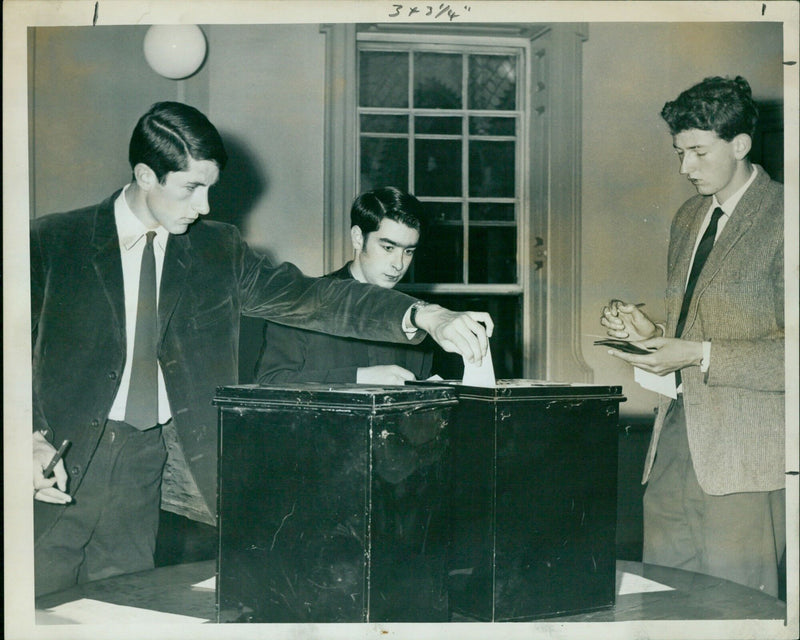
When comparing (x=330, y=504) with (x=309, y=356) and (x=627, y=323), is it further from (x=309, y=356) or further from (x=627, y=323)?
(x=627, y=323)

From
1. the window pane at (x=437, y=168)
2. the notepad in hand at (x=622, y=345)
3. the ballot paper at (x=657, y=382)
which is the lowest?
the ballot paper at (x=657, y=382)

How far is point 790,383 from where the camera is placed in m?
2.36

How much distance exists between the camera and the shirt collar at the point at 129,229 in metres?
2.23

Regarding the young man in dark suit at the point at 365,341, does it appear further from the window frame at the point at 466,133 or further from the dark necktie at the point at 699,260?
the dark necktie at the point at 699,260

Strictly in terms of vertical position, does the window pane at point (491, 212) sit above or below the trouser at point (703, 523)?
above

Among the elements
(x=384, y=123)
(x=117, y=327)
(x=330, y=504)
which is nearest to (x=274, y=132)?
(x=384, y=123)

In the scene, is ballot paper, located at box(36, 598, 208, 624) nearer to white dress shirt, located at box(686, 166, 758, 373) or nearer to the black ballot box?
the black ballot box

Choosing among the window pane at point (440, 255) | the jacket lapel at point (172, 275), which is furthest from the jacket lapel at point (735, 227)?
the jacket lapel at point (172, 275)

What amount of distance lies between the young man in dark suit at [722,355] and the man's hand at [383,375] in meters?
0.76

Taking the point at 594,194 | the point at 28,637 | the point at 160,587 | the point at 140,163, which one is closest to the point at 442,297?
the point at 594,194

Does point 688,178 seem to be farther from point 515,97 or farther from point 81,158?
point 81,158

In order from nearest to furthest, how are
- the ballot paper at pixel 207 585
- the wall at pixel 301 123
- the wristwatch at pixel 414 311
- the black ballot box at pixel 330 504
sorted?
1. the black ballot box at pixel 330 504
2. the ballot paper at pixel 207 585
3. the wristwatch at pixel 414 311
4. the wall at pixel 301 123

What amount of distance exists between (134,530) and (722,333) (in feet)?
5.73

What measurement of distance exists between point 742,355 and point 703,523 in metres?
0.51
